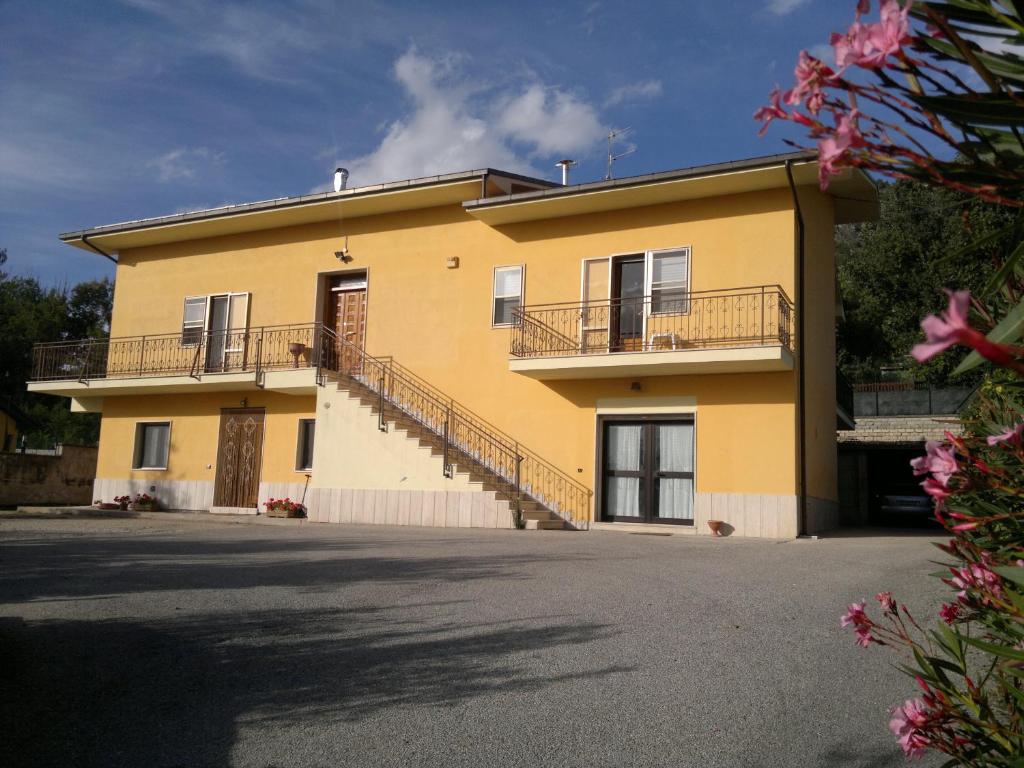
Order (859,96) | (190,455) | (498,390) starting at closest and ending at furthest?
1. (859,96)
2. (498,390)
3. (190,455)

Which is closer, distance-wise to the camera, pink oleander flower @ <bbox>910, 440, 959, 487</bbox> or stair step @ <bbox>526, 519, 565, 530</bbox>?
pink oleander flower @ <bbox>910, 440, 959, 487</bbox>

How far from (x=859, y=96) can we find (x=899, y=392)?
29.1 meters

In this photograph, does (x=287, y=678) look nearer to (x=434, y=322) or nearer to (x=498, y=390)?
(x=498, y=390)

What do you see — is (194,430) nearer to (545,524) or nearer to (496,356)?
(496,356)

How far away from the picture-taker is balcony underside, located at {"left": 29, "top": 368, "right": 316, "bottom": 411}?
18.5 meters

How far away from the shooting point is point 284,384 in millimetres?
18469

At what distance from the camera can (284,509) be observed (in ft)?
59.6

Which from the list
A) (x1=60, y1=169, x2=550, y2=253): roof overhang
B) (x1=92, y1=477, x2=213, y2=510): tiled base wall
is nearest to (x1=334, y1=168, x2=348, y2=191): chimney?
(x1=60, y1=169, x2=550, y2=253): roof overhang

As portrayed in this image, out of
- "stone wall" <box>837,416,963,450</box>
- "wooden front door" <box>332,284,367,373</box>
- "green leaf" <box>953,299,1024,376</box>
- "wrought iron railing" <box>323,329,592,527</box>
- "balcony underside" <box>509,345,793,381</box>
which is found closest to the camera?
"green leaf" <box>953,299,1024,376</box>

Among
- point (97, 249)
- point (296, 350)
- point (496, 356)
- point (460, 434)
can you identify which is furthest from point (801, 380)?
point (97, 249)

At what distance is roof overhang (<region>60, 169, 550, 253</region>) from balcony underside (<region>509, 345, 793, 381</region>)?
4004mm

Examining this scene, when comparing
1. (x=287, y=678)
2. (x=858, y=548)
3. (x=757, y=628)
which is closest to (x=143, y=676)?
(x=287, y=678)

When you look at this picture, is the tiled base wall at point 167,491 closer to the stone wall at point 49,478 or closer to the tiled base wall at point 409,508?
the tiled base wall at point 409,508

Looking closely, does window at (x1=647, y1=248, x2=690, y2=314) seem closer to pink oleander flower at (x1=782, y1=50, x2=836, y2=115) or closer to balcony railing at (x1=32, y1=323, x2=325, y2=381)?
balcony railing at (x1=32, y1=323, x2=325, y2=381)
